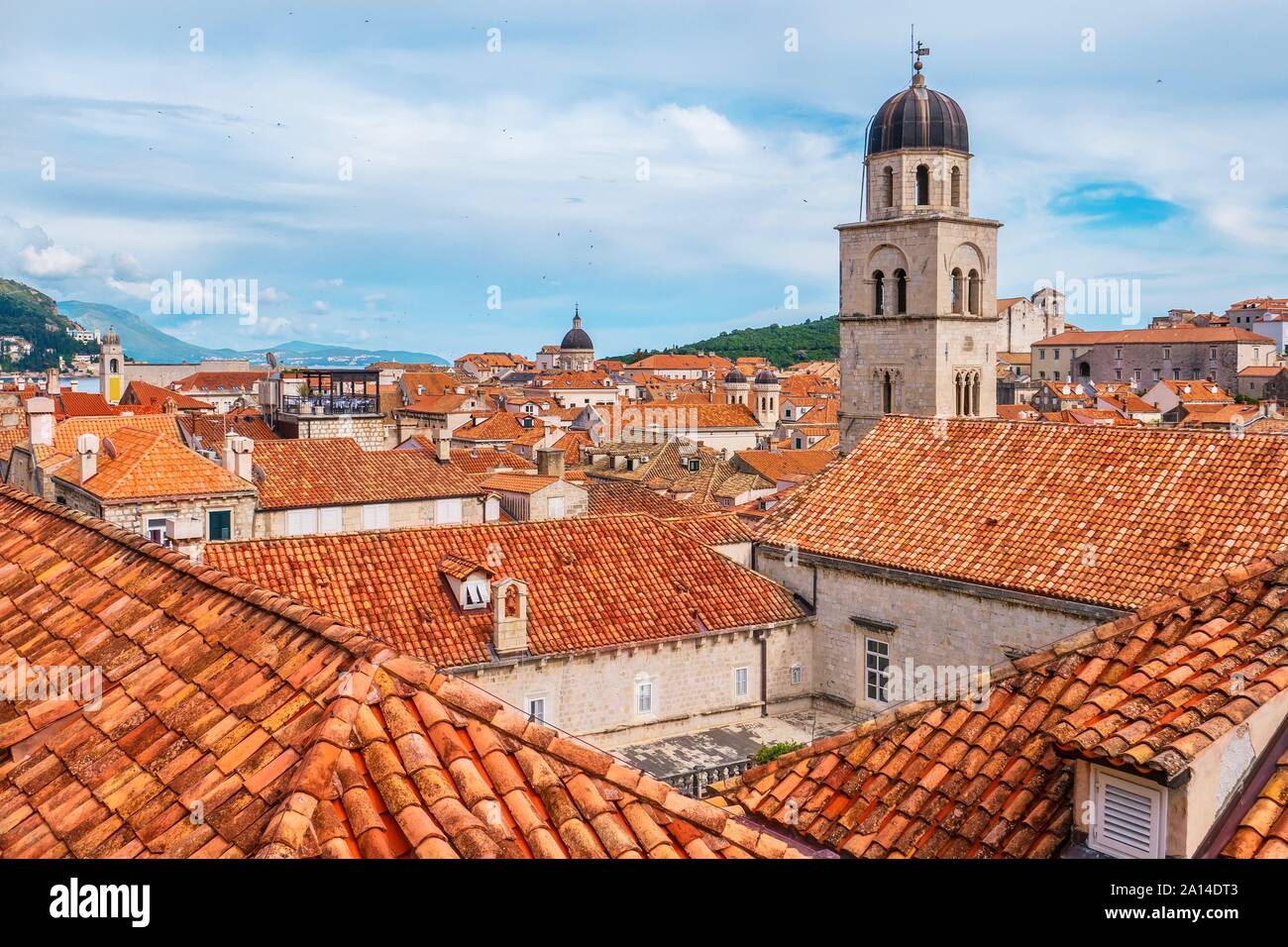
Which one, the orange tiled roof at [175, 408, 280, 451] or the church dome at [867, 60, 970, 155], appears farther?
the orange tiled roof at [175, 408, 280, 451]

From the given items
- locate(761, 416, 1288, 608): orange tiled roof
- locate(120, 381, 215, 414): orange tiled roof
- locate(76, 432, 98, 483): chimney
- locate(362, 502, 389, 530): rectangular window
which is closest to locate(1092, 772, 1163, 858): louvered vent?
locate(761, 416, 1288, 608): orange tiled roof

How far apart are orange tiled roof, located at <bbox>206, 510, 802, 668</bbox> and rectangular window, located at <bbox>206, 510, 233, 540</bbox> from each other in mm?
8565

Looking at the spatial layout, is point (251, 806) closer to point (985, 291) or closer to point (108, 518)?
point (108, 518)

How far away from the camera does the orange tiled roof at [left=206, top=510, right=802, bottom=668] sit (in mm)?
19188

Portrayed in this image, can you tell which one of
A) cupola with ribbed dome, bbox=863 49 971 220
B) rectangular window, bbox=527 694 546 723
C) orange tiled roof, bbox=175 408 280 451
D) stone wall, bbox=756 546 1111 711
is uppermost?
cupola with ribbed dome, bbox=863 49 971 220

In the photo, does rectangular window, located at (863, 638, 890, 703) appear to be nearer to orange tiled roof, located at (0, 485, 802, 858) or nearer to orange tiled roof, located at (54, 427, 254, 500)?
orange tiled roof, located at (54, 427, 254, 500)

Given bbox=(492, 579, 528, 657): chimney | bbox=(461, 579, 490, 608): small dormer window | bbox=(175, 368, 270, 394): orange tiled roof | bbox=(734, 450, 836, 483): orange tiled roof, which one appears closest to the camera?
bbox=(492, 579, 528, 657): chimney

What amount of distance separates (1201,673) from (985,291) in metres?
32.8

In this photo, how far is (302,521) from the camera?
3172cm

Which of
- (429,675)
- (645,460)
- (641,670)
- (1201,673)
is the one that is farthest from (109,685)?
(645,460)

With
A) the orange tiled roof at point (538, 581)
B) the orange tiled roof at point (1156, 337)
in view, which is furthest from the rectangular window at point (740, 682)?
the orange tiled roof at point (1156, 337)

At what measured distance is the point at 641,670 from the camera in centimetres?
2031

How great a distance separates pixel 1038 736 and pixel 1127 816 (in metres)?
1.56

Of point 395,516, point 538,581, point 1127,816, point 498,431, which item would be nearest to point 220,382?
point 498,431
